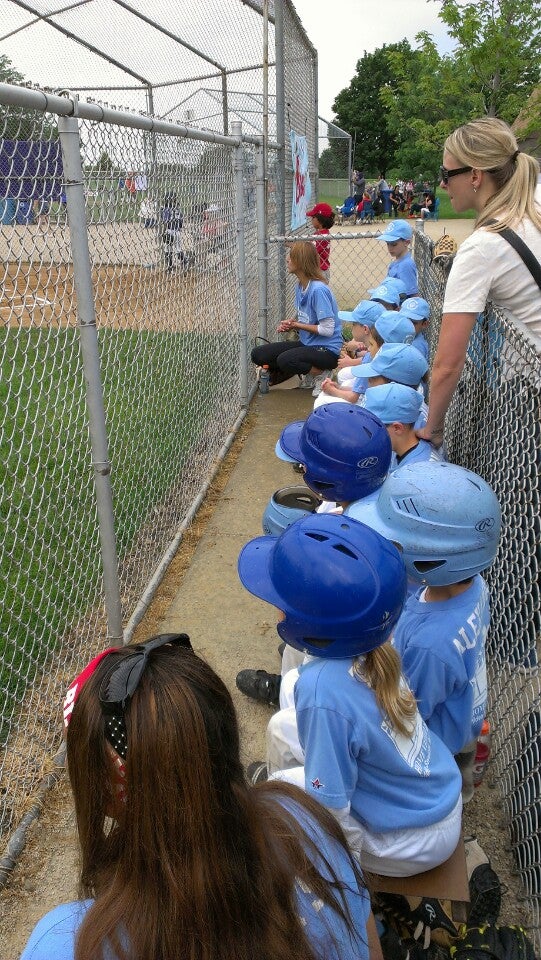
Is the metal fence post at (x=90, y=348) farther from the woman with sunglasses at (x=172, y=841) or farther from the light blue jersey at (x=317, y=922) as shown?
the light blue jersey at (x=317, y=922)

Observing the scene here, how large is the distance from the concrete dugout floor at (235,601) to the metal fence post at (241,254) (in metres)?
1.05

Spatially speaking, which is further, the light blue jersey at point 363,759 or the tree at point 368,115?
the tree at point 368,115

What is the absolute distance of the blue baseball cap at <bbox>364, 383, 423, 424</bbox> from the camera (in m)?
3.21

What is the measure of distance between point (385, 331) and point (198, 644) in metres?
2.08

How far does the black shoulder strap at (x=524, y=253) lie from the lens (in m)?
2.75

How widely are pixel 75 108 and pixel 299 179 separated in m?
7.05

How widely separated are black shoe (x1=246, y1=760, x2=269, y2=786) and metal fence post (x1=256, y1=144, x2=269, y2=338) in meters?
5.59

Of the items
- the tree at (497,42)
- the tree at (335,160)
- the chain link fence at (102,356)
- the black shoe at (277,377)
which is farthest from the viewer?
the tree at (335,160)

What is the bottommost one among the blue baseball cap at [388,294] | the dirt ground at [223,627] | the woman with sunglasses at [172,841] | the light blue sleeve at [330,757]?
the dirt ground at [223,627]

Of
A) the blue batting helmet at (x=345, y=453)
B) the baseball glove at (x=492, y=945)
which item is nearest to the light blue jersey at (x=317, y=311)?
the blue batting helmet at (x=345, y=453)

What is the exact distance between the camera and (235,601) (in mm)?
3963

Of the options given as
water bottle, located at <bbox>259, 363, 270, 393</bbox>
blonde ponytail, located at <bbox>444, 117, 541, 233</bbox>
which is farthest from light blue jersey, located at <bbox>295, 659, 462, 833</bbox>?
water bottle, located at <bbox>259, 363, 270, 393</bbox>

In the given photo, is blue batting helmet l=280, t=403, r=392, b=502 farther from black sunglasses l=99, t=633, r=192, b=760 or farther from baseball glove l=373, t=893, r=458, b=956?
black sunglasses l=99, t=633, r=192, b=760

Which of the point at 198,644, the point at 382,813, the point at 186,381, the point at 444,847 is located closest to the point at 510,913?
the point at 444,847
